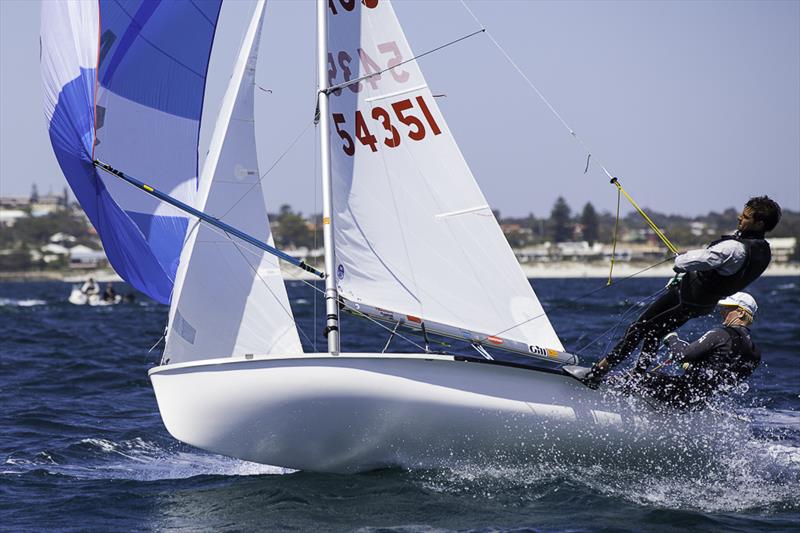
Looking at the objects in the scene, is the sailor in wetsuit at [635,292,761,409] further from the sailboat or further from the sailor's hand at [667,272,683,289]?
the sailor's hand at [667,272,683,289]

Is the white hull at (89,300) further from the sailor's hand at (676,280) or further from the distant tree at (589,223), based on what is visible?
the distant tree at (589,223)

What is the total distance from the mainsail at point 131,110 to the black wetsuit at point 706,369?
3669 mm

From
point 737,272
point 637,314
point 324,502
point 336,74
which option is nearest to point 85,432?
point 324,502

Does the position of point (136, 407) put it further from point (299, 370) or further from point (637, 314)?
point (637, 314)

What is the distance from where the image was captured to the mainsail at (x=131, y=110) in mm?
7379

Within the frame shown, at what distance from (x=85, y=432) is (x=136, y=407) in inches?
54.9

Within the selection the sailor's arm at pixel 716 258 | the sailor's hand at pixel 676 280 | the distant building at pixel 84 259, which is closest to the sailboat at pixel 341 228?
the sailor's hand at pixel 676 280

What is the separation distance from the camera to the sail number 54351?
7312 millimetres

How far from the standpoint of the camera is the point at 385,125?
7.32 metres

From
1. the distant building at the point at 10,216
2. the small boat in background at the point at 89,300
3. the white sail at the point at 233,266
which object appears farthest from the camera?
the distant building at the point at 10,216

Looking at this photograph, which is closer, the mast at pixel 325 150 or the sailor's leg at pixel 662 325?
the sailor's leg at pixel 662 325

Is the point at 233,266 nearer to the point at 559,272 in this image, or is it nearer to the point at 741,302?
the point at 741,302

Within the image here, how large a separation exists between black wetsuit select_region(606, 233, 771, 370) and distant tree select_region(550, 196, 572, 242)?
438ft

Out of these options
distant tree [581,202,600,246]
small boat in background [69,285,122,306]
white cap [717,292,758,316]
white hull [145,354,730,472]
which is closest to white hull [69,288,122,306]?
small boat in background [69,285,122,306]
